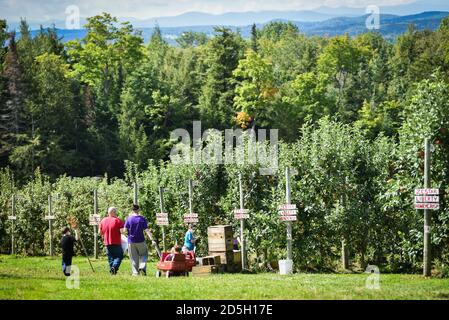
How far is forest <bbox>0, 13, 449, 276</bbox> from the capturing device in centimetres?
2433

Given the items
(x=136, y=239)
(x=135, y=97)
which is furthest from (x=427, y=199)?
(x=135, y=97)

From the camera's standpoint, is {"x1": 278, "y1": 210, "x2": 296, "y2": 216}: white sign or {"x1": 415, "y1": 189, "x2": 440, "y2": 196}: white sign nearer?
{"x1": 415, "y1": 189, "x2": 440, "y2": 196}: white sign

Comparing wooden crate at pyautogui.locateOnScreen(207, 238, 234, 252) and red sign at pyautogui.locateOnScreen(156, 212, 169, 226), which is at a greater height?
red sign at pyautogui.locateOnScreen(156, 212, 169, 226)

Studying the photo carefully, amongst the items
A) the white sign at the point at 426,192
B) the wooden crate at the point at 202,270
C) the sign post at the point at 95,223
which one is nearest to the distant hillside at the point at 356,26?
the sign post at the point at 95,223

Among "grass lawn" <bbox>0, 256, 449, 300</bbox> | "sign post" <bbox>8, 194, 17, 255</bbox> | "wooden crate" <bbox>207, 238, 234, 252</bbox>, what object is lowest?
"sign post" <bbox>8, 194, 17, 255</bbox>

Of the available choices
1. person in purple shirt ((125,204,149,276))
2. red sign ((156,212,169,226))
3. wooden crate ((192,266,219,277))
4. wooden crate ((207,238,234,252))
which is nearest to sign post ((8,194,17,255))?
red sign ((156,212,169,226))

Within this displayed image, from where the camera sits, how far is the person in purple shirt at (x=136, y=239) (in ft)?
67.5

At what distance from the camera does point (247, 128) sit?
86875 millimetres

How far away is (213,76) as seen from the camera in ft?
295

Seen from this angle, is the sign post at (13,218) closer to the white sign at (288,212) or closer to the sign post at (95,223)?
the sign post at (95,223)

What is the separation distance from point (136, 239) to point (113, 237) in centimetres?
62

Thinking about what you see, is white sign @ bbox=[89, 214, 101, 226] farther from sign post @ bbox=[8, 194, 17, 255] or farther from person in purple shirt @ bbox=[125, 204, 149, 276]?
person in purple shirt @ bbox=[125, 204, 149, 276]

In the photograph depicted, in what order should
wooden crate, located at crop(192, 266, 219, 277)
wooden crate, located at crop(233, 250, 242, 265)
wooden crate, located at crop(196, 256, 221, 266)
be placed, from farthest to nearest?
wooden crate, located at crop(233, 250, 242, 265), wooden crate, located at crop(196, 256, 221, 266), wooden crate, located at crop(192, 266, 219, 277)

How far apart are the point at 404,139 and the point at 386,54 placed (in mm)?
101644
